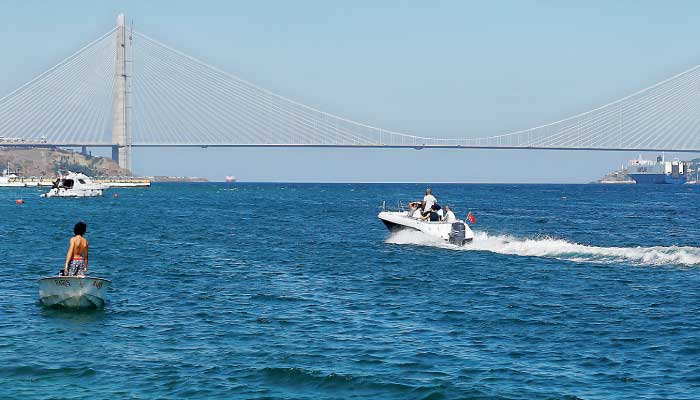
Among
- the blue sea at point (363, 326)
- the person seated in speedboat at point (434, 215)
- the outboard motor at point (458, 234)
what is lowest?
the blue sea at point (363, 326)

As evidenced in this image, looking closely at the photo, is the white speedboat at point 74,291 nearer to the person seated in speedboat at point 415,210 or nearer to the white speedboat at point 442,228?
the white speedboat at point 442,228

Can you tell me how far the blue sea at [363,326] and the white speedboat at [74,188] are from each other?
7502 cm

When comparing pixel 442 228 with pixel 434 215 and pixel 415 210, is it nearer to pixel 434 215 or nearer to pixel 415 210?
pixel 434 215

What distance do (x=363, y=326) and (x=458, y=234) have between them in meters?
20.9

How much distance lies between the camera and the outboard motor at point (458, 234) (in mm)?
40969

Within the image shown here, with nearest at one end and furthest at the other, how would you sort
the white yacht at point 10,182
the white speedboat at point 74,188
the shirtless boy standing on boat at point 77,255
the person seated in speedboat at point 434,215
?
the shirtless boy standing on boat at point 77,255, the person seated in speedboat at point 434,215, the white speedboat at point 74,188, the white yacht at point 10,182

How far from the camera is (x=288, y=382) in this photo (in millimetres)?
15703

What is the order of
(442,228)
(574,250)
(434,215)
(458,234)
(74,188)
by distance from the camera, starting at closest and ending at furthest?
(574,250)
(458,234)
(442,228)
(434,215)
(74,188)

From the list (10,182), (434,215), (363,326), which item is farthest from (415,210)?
(10,182)

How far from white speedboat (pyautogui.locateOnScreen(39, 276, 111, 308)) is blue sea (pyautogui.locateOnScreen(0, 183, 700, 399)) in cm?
40

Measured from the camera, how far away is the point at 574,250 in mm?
37906

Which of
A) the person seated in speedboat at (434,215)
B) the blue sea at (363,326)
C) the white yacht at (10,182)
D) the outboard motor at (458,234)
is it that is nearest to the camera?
the blue sea at (363,326)

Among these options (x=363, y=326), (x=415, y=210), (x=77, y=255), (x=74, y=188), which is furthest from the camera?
(x=74, y=188)

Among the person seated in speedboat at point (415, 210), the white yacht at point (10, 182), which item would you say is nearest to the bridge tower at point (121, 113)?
the white yacht at point (10, 182)
